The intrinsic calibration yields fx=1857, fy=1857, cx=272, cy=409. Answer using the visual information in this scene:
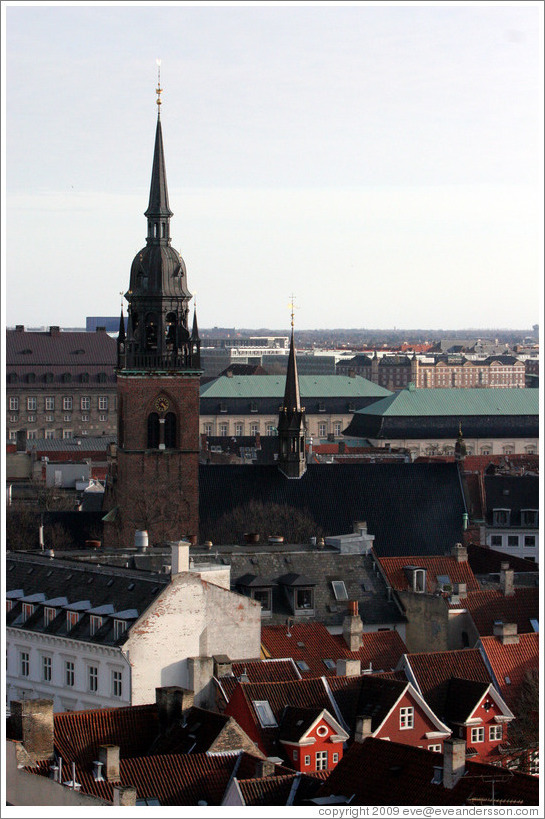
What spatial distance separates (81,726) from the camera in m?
51.5

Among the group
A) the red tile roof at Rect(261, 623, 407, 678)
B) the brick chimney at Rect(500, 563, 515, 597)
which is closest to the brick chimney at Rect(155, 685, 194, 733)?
the red tile roof at Rect(261, 623, 407, 678)

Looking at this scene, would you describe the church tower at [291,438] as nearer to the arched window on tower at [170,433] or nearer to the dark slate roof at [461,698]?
the arched window on tower at [170,433]

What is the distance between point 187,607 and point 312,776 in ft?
51.8

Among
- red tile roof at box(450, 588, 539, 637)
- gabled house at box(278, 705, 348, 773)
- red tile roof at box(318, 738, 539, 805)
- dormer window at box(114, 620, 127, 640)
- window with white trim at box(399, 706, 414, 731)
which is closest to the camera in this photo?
red tile roof at box(318, 738, 539, 805)

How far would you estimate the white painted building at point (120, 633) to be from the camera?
199 ft

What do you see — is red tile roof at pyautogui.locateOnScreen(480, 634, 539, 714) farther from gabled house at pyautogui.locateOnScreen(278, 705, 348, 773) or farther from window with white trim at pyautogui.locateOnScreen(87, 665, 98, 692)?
window with white trim at pyautogui.locateOnScreen(87, 665, 98, 692)

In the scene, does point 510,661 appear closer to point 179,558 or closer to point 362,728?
point 179,558

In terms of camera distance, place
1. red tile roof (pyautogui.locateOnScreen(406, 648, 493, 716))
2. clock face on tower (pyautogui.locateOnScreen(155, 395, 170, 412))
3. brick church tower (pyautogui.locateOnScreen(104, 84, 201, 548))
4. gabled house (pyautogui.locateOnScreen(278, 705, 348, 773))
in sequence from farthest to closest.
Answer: clock face on tower (pyautogui.locateOnScreen(155, 395, 170, 412))
brick church tower (pyautogui.locateOnScreen(104, 84, 201, 548))
red tile roof (pyautogui.locateOnScreen(406, 648, 493, 716))
gabled house (pyautogui.locateOnScreen(278, 705, 348, 773))

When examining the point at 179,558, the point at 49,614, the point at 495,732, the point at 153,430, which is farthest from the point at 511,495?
the point at 495,732

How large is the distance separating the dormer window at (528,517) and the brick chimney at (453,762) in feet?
249

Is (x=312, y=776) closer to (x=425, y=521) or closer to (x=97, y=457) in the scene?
(x=425, y=521)

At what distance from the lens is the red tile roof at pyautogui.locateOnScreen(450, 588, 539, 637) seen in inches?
2810

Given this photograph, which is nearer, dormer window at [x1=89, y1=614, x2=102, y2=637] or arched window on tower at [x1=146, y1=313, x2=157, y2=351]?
dormer window at [x1=89, y1=614, x2=102, y2=637]

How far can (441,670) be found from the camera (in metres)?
61.8
